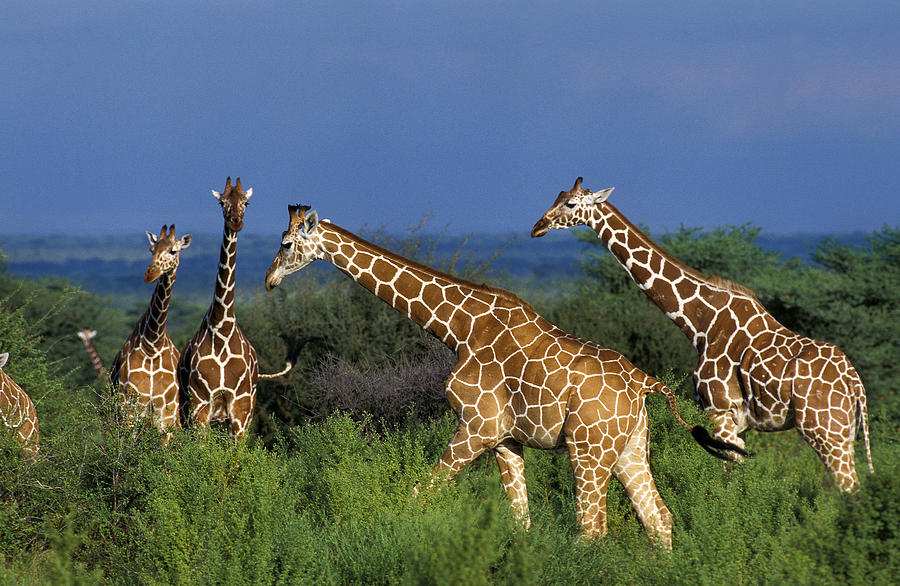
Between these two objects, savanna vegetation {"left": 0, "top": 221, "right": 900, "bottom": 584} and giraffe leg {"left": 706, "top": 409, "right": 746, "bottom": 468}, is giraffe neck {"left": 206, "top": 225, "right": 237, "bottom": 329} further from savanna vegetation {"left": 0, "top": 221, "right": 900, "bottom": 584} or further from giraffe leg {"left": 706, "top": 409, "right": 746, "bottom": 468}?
giraffe leg {"left": 706, "top": 409, "right": 746, "bottom": 468}

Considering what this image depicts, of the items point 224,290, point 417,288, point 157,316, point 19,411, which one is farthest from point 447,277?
point 19,411

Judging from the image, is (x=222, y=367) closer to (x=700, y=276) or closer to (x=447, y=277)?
(x=447, y=277)

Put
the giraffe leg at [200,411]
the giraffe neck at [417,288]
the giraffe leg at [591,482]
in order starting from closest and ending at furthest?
1. the giraffe leg at [591,482]
2. the giraffe neck at [417,288]
3. the giraffe leg at [200,411]

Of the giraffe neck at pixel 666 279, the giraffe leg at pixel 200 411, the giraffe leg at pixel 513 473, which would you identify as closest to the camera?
the giraffe leg at pixel 513 473

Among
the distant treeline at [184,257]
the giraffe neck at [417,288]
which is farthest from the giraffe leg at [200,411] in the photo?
the distant treeline at [184,257]

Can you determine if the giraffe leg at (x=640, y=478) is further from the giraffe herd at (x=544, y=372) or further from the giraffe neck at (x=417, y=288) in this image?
the giraffe neck at (x=417, y=288)

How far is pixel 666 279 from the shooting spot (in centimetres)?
821

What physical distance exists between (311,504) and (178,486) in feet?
3.96

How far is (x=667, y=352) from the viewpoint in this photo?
15438 mm

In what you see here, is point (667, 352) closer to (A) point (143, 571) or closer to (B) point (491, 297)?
(B) point (491, 297)

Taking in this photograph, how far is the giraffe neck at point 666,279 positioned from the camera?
26.5 feet

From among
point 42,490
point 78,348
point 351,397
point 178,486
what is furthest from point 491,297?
point 78,348

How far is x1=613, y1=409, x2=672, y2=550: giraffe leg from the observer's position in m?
6.85

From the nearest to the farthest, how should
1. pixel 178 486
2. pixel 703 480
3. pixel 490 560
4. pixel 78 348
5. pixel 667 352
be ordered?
pixel 490 560 → pixel 178 486 → pixel 703 480 → pixel 667 352 → pixel 78 348
